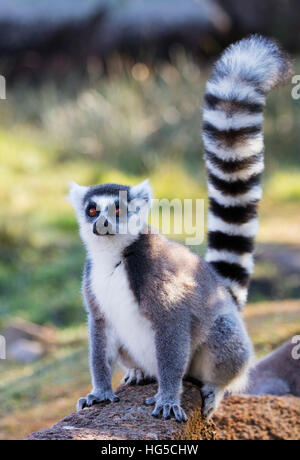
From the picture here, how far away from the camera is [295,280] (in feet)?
27.5

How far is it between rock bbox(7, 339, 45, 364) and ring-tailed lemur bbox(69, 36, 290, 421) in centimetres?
351

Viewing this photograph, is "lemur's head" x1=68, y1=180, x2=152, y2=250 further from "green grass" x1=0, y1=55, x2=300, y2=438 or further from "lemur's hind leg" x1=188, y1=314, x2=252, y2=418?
"green grass" x1=0, y1=55, x2=300, y2=438

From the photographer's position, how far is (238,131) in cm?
407

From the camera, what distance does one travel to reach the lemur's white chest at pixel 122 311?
12.0ft

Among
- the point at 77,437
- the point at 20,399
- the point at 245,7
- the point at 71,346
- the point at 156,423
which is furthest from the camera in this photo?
the point at 245,7

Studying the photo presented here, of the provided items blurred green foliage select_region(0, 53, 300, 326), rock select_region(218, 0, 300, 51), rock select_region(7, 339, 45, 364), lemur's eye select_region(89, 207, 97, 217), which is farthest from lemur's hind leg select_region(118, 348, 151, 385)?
rock select_region(218, 0, 300, 51)

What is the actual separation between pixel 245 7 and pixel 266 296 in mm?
12210

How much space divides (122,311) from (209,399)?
81cm

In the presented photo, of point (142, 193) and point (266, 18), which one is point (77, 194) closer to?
point (142, 193)

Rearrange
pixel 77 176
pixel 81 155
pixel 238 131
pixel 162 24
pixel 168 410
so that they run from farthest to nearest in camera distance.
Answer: pixel 162 24, pixel 81 155, pixel 77 176, pixel 238 131, pixel 168 410

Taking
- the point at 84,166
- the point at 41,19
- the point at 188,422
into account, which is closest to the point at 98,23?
the point at 41,19

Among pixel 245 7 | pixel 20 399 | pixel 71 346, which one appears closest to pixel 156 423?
pixel 20 399

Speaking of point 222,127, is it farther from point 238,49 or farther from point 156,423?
point 156,423

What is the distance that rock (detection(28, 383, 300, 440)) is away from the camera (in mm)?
3318
